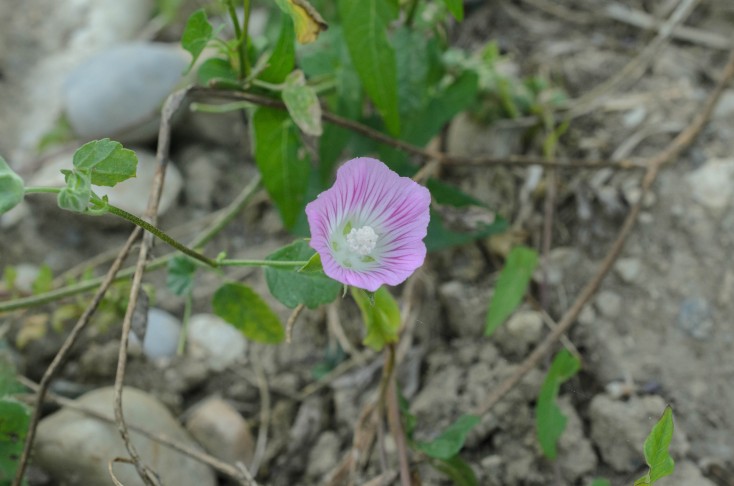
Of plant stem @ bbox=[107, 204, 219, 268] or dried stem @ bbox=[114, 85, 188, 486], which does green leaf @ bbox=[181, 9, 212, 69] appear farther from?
plant stem @ bbox=[107, 204, 219, 268]

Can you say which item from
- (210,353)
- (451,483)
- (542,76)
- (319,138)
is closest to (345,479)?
(451,483)

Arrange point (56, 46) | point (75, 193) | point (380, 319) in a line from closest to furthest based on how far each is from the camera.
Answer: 1. point (75, 193)
2. point (380, 319)
3. point (56, 46)

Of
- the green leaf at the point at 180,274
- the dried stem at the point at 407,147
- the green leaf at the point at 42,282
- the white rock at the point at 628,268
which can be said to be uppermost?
the dried stem at the point at 407,147

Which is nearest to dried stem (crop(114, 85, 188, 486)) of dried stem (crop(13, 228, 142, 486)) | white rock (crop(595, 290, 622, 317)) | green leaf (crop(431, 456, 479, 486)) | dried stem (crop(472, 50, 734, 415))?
dried stem (crop(13, 228, 142, 486))

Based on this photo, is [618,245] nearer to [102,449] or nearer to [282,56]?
[282,56]

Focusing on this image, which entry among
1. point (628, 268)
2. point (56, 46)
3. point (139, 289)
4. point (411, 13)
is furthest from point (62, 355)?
point (56, 46)

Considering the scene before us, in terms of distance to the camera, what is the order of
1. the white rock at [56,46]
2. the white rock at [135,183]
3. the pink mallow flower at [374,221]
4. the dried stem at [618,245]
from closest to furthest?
1. the pink mallow flower at [374,221]
2. the dried stem at [618,245]
3. the white rock at [135,183]
4. the white rock at [56,46]

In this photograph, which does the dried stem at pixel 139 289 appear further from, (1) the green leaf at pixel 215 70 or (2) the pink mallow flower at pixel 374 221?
(2) the pink mallow flower at pixel 374 221

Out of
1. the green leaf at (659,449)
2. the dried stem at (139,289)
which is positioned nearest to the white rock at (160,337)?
the dried stem at (139,289)
